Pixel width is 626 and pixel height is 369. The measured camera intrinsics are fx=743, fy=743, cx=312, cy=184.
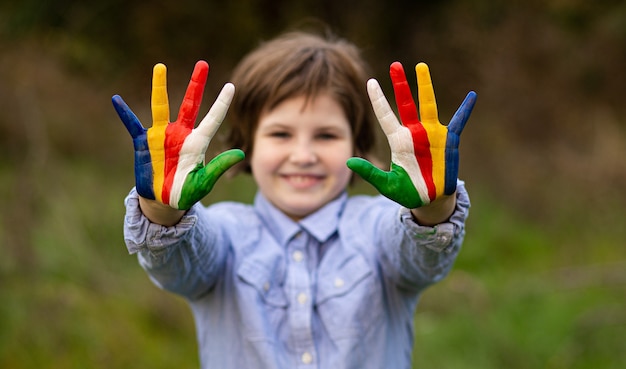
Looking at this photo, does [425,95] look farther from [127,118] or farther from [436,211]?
[127,118]

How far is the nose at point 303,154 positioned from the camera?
80.7 inches

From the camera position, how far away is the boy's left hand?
1.61 m

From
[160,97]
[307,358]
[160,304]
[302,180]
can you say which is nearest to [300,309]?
[307,358]

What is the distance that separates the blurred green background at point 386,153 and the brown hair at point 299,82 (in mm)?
1656

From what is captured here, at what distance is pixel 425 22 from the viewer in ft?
29.5

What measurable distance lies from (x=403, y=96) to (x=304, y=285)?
67 centimetres

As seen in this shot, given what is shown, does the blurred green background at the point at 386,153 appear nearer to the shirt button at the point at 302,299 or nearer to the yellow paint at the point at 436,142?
the shirt button at the point at 302,299

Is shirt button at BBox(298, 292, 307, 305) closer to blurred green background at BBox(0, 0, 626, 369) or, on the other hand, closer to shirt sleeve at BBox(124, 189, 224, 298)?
shirt sleeve at BBox(124, 189, 224, 298)

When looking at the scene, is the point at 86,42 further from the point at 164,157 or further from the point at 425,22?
the point at 164,157

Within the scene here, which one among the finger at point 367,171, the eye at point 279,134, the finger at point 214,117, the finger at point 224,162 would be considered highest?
the eye at point 279,134

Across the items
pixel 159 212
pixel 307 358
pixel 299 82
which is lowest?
pixel 307 358

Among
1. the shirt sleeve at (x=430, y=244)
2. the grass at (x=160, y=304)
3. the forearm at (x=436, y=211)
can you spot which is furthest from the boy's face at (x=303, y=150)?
the grass at (x=160, y=304)

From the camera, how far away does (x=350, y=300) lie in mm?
2012

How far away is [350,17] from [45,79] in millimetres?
4004
